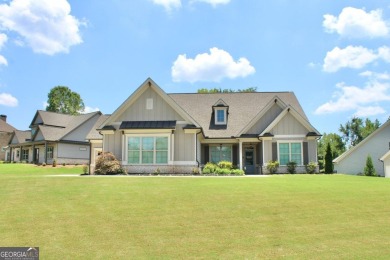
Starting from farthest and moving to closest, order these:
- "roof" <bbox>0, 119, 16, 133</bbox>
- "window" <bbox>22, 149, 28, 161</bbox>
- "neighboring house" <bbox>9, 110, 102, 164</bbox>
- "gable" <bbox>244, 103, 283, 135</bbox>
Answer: "roof" <bbox>0, 119, 16, 133</bbox>
"window" <bbox>22, 149, 28, 161</bbox>
"neighboring house" <bbox>9, 110, 102, 164</bbox>
"gable" <bbox>244, 103, 283, 135</bbox>

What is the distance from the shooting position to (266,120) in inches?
1200

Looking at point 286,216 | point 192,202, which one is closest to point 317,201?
point 286,216

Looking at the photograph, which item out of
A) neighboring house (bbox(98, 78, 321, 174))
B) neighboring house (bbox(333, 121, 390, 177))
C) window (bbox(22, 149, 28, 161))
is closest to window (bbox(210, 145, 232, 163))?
neighboring house (bbox(98, 78, 321, 174))

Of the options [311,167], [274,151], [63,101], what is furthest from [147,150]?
[63,101]

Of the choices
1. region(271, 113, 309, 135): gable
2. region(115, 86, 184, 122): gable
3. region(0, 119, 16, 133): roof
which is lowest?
region(271, 113, 309, 135): gable

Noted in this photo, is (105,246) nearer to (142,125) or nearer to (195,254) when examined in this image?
(195,254)

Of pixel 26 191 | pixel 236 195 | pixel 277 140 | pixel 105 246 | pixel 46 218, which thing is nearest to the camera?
pixel 105 246

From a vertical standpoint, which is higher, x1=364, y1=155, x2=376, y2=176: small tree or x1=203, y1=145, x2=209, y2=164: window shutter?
x1=203, y1=145, x2=209, y2=164: window shutter

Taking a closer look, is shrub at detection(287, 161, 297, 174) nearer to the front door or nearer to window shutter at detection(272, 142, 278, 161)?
window shutter at detection(272, 142, 278, 161)

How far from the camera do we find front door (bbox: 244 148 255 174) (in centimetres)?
3164

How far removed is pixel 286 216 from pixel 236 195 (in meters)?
3.11

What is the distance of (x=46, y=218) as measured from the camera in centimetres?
1038

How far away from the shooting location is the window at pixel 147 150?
26859 mm

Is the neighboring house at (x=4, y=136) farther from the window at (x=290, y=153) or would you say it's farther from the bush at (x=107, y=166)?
the window at (x=290, y=153)
